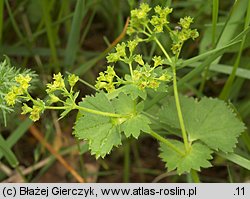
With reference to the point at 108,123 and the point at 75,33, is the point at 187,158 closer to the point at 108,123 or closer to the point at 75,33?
the point at 108,123

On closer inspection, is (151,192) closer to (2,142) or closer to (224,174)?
(2,142)

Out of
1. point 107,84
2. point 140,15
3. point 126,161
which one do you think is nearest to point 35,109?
point 107,84

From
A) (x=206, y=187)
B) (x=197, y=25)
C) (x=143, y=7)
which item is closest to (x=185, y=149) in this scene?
(x=206, y=187)

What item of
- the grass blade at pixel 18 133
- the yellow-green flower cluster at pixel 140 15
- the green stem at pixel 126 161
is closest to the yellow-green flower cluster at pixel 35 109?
the yellow-green flower cluster at pixel 140 15

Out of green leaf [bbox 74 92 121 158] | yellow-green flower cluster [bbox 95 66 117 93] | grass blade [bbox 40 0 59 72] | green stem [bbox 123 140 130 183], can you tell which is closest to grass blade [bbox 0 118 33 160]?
grass blade [bbox 40 0 59 72]

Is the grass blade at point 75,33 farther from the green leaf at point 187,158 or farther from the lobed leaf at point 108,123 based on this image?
the green leaf at point 187,158

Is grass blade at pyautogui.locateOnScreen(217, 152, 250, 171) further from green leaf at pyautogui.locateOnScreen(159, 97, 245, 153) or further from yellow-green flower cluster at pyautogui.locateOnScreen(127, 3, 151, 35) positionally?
yellow-green flower cluster at pyautogui.locateOnScreen(127, 3, 151, 35)
